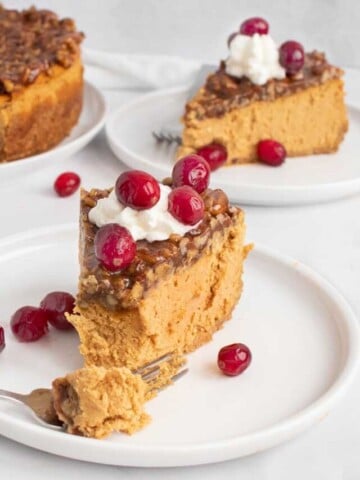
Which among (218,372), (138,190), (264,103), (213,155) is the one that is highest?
(138,190)

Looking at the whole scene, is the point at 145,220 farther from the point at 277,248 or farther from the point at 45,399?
the point at 277,248

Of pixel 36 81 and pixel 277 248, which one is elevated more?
pixel 36 81

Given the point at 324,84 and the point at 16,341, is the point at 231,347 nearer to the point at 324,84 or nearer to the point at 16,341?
the point at 16,341

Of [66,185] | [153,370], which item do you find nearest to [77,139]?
[66,185]

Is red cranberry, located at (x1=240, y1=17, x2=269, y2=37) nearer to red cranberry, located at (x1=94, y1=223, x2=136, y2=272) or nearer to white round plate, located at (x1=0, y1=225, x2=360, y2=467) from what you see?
white round plate, located at (x1=0, y1=225, x2=360, y2=467)

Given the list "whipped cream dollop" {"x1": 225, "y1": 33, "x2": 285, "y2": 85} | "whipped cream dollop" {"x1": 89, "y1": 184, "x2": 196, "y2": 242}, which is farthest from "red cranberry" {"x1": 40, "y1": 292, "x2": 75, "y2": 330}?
"whipped cream dollop" {"x1": 225, "y1": 33, "x2": 285, "y2": 85}

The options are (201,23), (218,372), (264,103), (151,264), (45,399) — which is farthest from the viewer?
(201,23)

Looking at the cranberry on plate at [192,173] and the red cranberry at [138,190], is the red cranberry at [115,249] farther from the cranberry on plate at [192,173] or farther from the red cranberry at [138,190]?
the cranberry on plate at [192,173]
